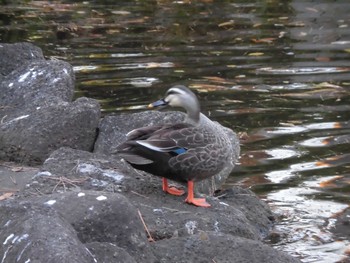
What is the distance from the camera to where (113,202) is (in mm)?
6047

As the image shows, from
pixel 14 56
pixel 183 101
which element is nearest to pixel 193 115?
pixel 183 101

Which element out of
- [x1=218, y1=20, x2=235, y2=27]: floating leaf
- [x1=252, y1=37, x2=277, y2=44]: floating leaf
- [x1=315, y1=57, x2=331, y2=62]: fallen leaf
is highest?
[x1=315, y1=57, x2=331, y2=62]: fallen leaf

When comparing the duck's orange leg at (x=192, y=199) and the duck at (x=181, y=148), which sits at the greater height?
the duck at (x=181, y=148)

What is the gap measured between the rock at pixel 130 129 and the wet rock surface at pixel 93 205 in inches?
0.5

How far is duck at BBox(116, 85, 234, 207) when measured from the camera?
7.00 metres

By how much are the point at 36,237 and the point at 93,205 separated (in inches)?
29.5

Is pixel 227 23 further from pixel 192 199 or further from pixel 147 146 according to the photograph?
pixel 147 146

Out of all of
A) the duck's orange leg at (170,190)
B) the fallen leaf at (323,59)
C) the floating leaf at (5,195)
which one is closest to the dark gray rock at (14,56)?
the floating leaf at (5,195)

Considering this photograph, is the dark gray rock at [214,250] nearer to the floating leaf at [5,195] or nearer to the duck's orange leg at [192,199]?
the duck's orange leg at [192,199]

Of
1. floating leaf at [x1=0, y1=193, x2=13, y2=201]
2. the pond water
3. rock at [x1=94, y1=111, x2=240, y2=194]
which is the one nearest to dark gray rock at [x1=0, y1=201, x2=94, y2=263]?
floating leaf at [x1=0, y1=193, x2=13, y2=201]

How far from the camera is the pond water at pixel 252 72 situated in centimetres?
886

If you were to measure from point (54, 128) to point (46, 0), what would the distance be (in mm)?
10782

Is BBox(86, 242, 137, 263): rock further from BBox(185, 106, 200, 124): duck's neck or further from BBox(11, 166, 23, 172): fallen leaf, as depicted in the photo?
BBox(11, 166, 23, 172): fallen leaf

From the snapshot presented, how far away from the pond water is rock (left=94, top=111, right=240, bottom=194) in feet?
1.50
